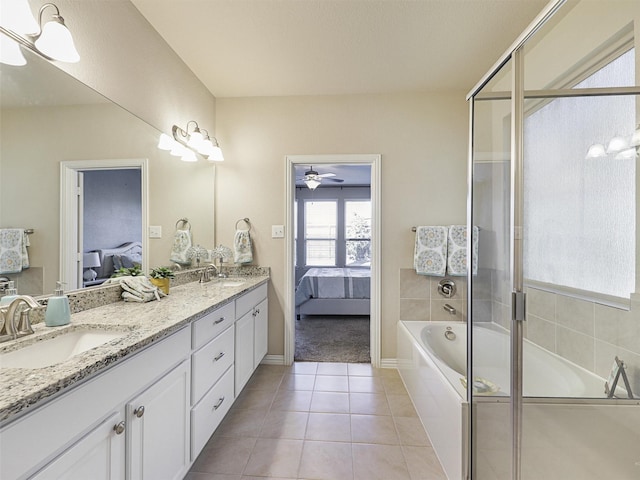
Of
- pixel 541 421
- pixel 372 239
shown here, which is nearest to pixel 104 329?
pixel 541 421

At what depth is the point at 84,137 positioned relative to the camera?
1421mm

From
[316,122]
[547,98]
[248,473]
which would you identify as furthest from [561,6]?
[248,473]

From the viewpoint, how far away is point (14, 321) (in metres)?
1.01

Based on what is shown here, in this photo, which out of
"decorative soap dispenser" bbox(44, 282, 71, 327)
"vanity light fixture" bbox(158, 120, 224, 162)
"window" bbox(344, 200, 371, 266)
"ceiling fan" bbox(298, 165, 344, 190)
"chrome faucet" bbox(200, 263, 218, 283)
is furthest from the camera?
"window" bbox(344, 200, 371, 266)

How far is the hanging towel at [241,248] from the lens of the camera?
2.71 meters

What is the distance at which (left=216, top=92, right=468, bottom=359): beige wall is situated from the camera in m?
2.70

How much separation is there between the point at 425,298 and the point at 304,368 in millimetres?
1278

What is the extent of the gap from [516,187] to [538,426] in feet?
3.12

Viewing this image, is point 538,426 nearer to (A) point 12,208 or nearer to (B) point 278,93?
(A) point 12,208

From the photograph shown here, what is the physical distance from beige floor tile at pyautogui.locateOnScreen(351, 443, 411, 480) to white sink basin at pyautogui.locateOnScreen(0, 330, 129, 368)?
4.35 feet

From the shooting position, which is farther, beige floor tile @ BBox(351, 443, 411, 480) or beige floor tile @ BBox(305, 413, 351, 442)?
beige floor tile @ BBox(305, 413, 351, 442)

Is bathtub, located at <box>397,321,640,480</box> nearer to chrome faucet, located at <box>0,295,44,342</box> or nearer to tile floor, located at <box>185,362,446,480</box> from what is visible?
tile floor, located at <box>185,362,446,480</box>

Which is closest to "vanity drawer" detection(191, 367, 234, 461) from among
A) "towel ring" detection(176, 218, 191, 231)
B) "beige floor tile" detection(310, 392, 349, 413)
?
"beige floor tile" detection(310, 392, 349, 413)

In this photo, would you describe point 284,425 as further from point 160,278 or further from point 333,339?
point 333,339
